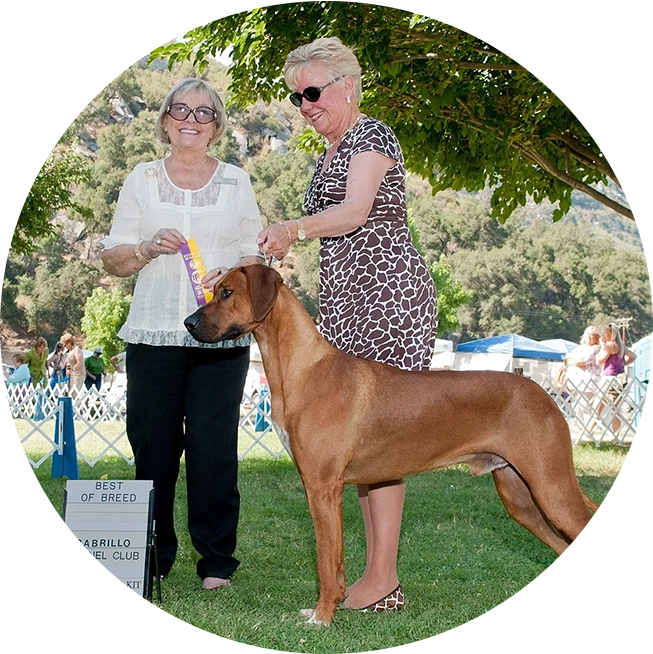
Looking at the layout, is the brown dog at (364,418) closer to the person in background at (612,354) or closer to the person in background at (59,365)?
the person in background at (612,354)

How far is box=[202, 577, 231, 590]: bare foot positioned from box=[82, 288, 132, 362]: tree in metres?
37.2

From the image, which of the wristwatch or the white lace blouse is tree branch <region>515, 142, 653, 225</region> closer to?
the white lace blouse

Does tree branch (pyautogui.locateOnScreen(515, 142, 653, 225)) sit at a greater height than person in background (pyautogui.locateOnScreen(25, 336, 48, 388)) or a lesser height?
greater

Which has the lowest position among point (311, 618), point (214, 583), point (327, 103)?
point (214, 583)

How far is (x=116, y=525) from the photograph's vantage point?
439 cm

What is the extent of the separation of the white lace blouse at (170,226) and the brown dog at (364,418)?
2.43 feet

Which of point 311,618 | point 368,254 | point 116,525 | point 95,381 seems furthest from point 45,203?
point 311,618

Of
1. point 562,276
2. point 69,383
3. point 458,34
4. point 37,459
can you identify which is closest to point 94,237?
point 562,276

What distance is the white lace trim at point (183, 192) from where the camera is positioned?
A: 15.5 ft

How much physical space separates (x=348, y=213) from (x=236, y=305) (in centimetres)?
75

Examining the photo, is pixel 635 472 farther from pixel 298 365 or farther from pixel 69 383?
pixel 69 383

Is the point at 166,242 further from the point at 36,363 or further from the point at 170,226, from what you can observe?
the point at 36,363

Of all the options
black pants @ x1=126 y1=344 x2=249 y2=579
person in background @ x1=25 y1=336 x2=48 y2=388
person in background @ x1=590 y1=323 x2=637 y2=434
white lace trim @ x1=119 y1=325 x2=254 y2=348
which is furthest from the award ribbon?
person in background @ x1=25 y1=336 x2=48 y2=388

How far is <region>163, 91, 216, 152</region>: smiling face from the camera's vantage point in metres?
4.62
